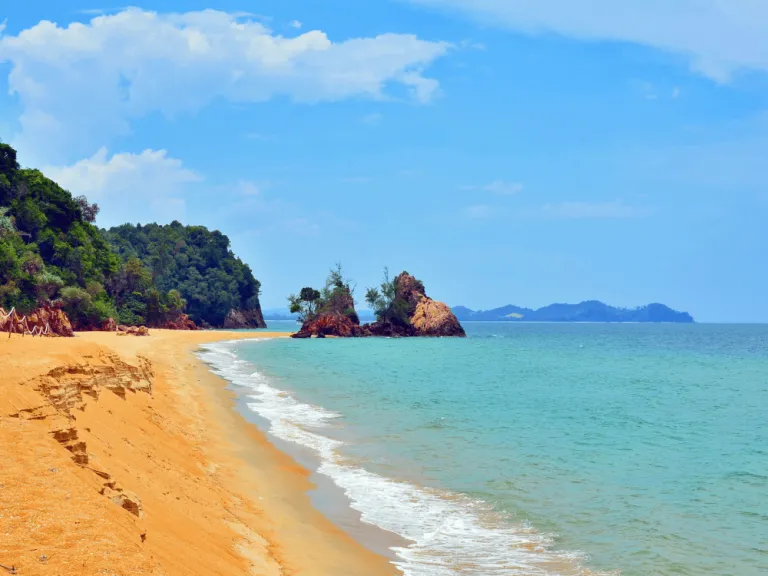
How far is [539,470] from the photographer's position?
1648cm

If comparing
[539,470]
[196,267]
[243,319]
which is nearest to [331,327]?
[243,319]

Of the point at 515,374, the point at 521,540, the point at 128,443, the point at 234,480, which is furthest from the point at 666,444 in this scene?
the point at 515,374

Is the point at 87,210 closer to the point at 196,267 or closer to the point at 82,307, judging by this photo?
the point at 82,307

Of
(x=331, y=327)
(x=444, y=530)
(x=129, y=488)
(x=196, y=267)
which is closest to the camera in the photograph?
(x=129, y=488)

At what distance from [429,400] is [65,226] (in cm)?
6454

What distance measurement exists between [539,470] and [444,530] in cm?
567

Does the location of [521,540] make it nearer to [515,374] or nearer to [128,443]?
[128,443]

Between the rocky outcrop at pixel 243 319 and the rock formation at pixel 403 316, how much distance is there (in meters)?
55.2

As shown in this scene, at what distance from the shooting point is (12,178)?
237 ft

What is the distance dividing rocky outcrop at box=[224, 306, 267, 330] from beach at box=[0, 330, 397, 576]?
151 m

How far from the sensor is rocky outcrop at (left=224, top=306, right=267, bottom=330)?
547 ft

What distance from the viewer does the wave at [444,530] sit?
32.8ft

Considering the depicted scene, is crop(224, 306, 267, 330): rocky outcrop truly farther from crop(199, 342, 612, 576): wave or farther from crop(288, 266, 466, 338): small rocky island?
crop(199, 342, 612, 576): wave

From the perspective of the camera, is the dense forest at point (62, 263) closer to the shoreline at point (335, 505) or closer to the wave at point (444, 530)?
the shoreline at point (335, 505)
